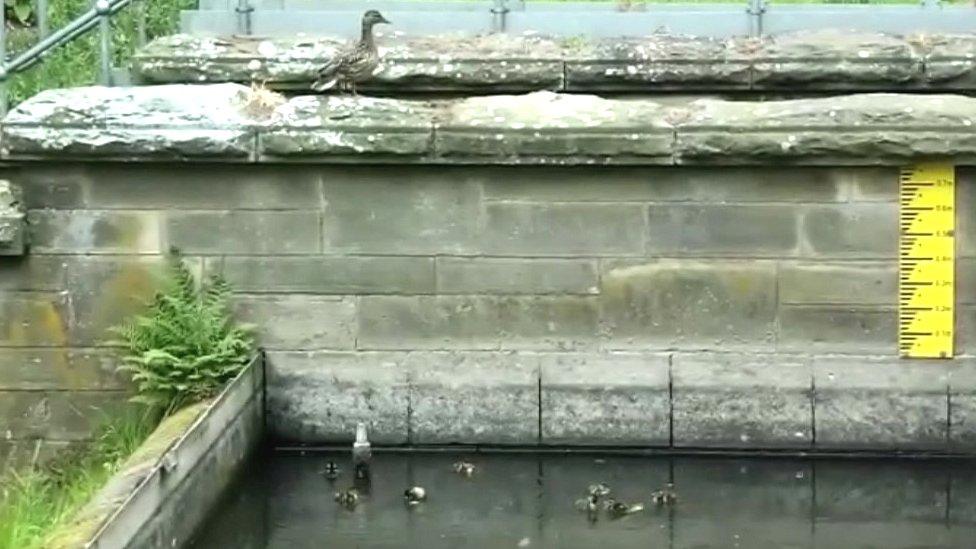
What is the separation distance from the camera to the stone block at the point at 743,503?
642 cm

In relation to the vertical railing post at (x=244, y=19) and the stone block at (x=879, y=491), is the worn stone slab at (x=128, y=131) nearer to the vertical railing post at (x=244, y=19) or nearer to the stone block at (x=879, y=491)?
the vertical railing post at (x=244, y=19)

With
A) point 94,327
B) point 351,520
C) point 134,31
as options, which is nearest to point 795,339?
point 351,520

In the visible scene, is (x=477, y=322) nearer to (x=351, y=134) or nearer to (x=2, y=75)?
(x=351, y=134)

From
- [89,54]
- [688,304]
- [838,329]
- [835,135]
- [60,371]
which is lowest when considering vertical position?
[60,371]

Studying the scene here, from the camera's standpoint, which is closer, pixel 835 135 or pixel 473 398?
pixel 835 135

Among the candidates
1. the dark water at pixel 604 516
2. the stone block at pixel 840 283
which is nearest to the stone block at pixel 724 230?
the stone block at pixel 840 283

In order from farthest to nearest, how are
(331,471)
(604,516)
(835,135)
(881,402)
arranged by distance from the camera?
1. (881,402)
2. (331,471)
3. (835,135)
4. (604,516)

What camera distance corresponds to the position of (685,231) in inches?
291

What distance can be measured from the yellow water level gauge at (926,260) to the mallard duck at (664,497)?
1355mm

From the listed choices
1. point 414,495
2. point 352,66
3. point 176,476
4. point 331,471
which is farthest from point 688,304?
point 176,476

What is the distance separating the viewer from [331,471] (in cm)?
729

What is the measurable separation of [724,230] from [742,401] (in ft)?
2.64

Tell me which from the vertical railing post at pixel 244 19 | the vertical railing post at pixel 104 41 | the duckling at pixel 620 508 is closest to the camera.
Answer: the duckling at pixel 620 508

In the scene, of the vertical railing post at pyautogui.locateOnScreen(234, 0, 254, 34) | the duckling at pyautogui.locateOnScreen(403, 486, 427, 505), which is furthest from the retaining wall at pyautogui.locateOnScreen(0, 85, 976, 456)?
the vertical railing post at pyautogui.locateOnScreen(234, 0, 254, 34)
